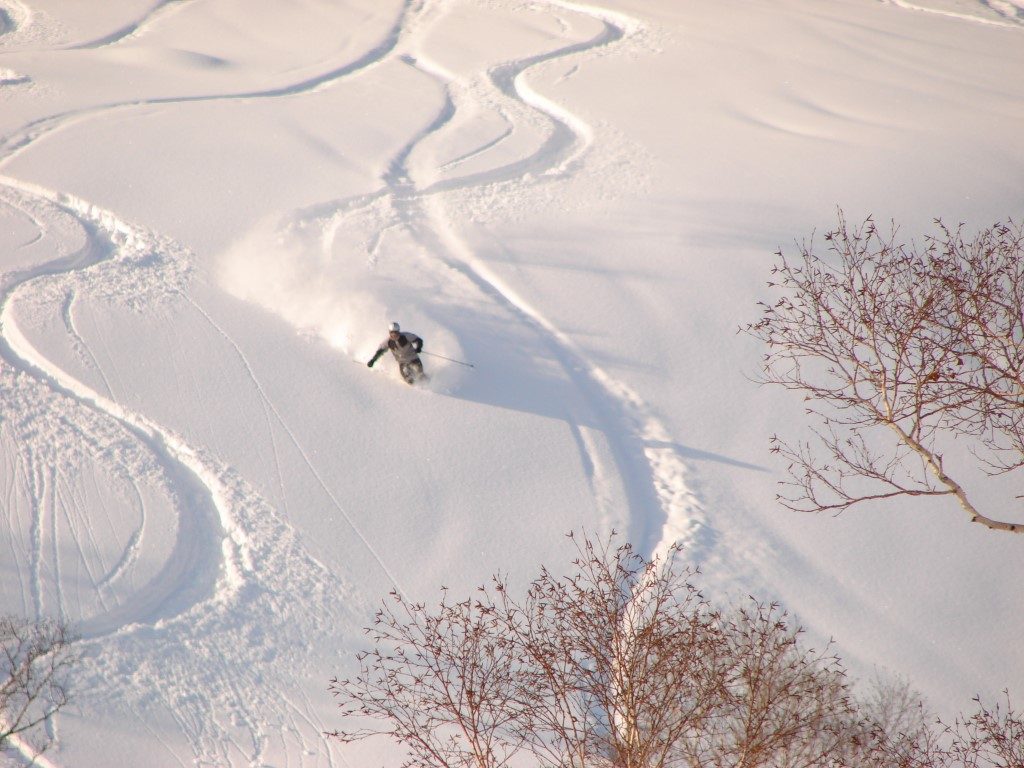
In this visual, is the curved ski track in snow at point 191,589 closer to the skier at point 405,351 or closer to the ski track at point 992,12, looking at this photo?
the skier at point 405,351

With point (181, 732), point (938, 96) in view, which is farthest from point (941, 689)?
point (938, 96)

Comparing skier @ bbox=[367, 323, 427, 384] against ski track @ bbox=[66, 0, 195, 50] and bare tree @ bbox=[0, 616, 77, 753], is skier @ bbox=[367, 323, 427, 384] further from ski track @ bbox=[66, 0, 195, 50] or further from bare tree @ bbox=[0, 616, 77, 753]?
ski track @ bbox=[66, 0, 195, 50]

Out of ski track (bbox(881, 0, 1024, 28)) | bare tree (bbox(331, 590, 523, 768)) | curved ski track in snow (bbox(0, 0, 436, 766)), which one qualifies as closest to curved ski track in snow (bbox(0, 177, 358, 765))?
curved ski track in snow (bbox(0, 0, 436, 766))

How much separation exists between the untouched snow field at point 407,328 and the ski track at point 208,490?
0.05 m

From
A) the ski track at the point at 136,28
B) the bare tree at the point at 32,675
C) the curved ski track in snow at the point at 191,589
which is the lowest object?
the bare tree at the point at 32,675

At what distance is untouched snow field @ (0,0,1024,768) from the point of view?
9555 mm

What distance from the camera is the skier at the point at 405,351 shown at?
1172 centimetres

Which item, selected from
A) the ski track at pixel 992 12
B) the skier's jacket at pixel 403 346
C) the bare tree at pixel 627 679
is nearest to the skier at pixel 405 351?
the skier's jacket at pixel 403 346

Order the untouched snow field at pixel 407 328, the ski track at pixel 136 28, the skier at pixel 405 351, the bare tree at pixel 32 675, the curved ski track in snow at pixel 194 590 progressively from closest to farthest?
the bare tree at pixel 32 675, the curved ski track in snow at pixel 194 590, the untouched snow field at pixel 407 328, the skier at pixel 405 351, the ski track at pixel 136 28

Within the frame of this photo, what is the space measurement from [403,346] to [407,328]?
120 cm

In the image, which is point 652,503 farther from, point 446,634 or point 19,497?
point 19,497

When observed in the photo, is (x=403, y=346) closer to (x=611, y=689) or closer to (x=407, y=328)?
(x=407, y=328)

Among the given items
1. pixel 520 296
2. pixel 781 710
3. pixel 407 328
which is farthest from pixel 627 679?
pixel 520 296

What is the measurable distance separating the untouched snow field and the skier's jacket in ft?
2.00
